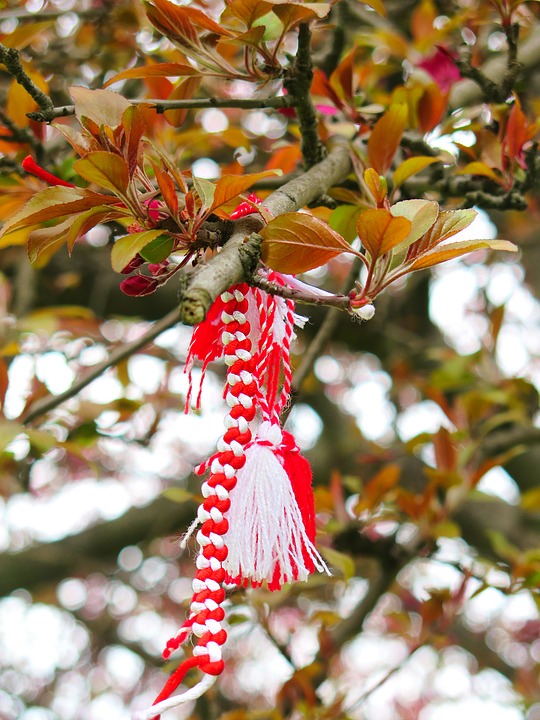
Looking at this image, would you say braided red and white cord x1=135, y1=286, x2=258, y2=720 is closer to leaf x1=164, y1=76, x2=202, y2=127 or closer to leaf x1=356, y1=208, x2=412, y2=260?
leaf x1=356, y1=208, x2=412, y2=260

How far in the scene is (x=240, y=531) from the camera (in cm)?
57

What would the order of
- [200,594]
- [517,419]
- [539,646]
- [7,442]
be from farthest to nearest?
[539,646], [517,419], [7,442], [200,594]

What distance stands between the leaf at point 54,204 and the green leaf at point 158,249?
5cm

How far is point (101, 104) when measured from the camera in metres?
0.58

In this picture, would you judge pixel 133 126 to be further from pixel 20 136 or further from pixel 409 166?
pixel 20 136

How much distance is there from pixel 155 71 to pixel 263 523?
1.41ft

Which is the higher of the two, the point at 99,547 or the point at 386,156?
the point at 386,156

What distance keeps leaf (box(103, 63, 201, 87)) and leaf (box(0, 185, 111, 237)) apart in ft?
0.50

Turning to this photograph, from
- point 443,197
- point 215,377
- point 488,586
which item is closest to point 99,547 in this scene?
point 215,377

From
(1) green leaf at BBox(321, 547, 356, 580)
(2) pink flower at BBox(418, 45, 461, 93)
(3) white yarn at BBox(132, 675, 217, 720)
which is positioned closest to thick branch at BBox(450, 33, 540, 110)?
(2) pink flower at BBox(418, 45, 461, 93)

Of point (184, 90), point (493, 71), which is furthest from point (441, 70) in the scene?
point (184, 90)

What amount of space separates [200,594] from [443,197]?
28.1 inches

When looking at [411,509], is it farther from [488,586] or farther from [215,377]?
[215,377]

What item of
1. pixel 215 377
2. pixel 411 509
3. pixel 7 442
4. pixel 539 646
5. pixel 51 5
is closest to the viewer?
pixel 7 442
